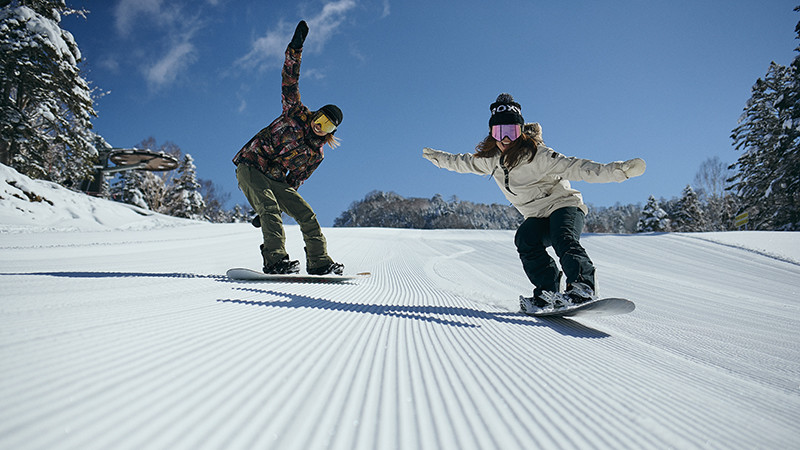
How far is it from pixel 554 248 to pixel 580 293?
0.38 metres

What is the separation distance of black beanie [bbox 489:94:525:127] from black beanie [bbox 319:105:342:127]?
1444mm

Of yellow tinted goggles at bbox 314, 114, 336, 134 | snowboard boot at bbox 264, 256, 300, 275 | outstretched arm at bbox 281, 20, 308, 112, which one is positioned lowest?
snowboard boot at bbox 264, 256, 300, 275

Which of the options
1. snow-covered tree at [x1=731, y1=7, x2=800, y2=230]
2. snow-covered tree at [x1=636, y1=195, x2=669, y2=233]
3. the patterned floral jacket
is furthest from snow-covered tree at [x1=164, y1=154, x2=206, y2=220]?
snow-covered tree at [x1=636, y1=195, x2=669, y2=233]

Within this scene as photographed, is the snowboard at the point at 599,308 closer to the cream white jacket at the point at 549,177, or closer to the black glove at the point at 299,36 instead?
the cream white jacket at the point at 549,177

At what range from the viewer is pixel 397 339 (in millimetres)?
1295

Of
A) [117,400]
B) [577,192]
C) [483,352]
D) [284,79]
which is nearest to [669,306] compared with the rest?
[577,192]

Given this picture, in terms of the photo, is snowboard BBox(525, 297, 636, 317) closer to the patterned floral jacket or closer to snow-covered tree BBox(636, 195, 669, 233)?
the patterned floral jacket

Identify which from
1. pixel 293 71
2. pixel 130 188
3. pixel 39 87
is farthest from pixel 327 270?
pixel 130 188

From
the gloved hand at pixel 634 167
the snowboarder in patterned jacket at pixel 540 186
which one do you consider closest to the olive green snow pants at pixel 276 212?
the snowboarder in patterned jacket at pixel 540 186

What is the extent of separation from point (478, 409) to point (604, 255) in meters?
8.73

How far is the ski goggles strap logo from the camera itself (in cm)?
252

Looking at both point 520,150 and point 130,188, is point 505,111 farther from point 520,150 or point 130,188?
point 130,188

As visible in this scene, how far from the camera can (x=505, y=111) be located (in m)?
2.55

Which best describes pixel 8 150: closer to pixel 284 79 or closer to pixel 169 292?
pixel 284 79
